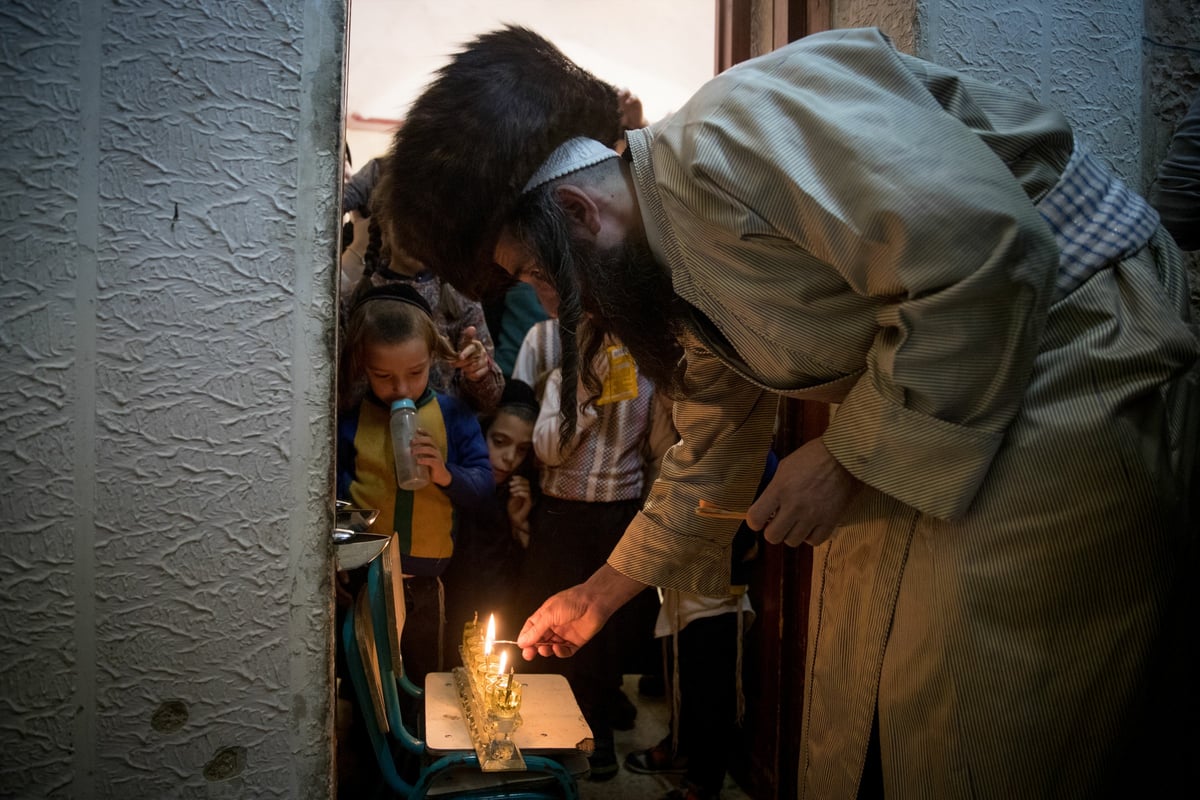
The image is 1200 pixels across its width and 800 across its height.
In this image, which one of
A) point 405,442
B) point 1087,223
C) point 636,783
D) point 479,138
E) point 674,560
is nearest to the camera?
point 1087,223

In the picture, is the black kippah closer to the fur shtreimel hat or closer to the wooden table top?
the wooden table top

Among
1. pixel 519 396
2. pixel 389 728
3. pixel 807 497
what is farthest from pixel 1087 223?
pixel 519 396

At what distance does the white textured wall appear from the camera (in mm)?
1271

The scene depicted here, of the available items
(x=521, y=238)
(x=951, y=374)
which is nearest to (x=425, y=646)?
(x=521, y=238)

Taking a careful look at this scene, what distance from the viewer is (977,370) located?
112 cm

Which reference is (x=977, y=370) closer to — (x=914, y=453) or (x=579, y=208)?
(x=914, y=453)

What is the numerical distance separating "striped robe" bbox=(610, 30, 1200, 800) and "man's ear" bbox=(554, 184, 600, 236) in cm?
20

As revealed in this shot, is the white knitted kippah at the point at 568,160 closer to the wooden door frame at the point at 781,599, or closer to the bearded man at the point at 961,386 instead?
the bearded man at the point at 961,386

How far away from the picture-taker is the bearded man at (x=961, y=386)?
3.60 ft

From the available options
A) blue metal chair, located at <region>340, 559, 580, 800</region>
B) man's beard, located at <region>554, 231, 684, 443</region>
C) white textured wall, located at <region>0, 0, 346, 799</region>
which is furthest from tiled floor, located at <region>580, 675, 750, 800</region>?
man's beard, located at <region>554, 231, 684, 443</region>

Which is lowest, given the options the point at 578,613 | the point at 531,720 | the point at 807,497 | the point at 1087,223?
the point at 531,720

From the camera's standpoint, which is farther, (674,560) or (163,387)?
(674,560)

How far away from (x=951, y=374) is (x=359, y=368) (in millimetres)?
1708

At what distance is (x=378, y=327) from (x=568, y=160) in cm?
103
